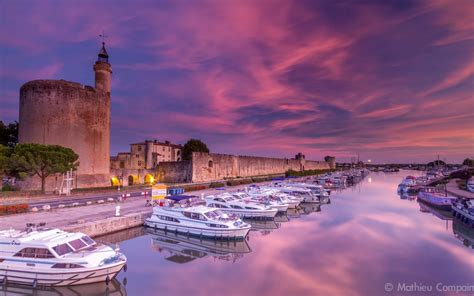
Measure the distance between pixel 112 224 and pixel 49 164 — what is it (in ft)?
44.9

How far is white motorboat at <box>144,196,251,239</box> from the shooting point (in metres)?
17.3

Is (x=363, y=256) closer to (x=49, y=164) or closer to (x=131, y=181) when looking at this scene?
(x=49, y=164)

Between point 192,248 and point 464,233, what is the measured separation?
1823 cm

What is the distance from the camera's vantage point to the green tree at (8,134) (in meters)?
42.1

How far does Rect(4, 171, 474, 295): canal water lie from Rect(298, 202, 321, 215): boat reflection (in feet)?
18.8

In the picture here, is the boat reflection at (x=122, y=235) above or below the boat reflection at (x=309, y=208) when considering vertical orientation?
above

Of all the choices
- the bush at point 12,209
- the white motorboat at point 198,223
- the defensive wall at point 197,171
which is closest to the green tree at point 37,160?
the bush at point 12,209

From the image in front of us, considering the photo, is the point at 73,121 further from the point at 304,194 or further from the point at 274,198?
the point at 304,194

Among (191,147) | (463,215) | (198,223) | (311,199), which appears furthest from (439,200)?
(191,147)

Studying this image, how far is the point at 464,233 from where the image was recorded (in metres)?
21.0

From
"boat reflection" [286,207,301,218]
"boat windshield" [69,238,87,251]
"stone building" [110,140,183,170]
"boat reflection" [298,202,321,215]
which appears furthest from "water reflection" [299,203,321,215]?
"stone building" [110,140,183,170]

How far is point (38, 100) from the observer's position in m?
33.2

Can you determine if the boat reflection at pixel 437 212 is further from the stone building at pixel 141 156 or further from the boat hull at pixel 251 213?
the stone building at pixel 141 156

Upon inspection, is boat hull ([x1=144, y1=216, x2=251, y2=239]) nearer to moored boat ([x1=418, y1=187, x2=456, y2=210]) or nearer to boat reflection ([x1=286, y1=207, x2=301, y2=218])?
boat reflection ([x1=286, y1=207, x2=301, y2=218])
